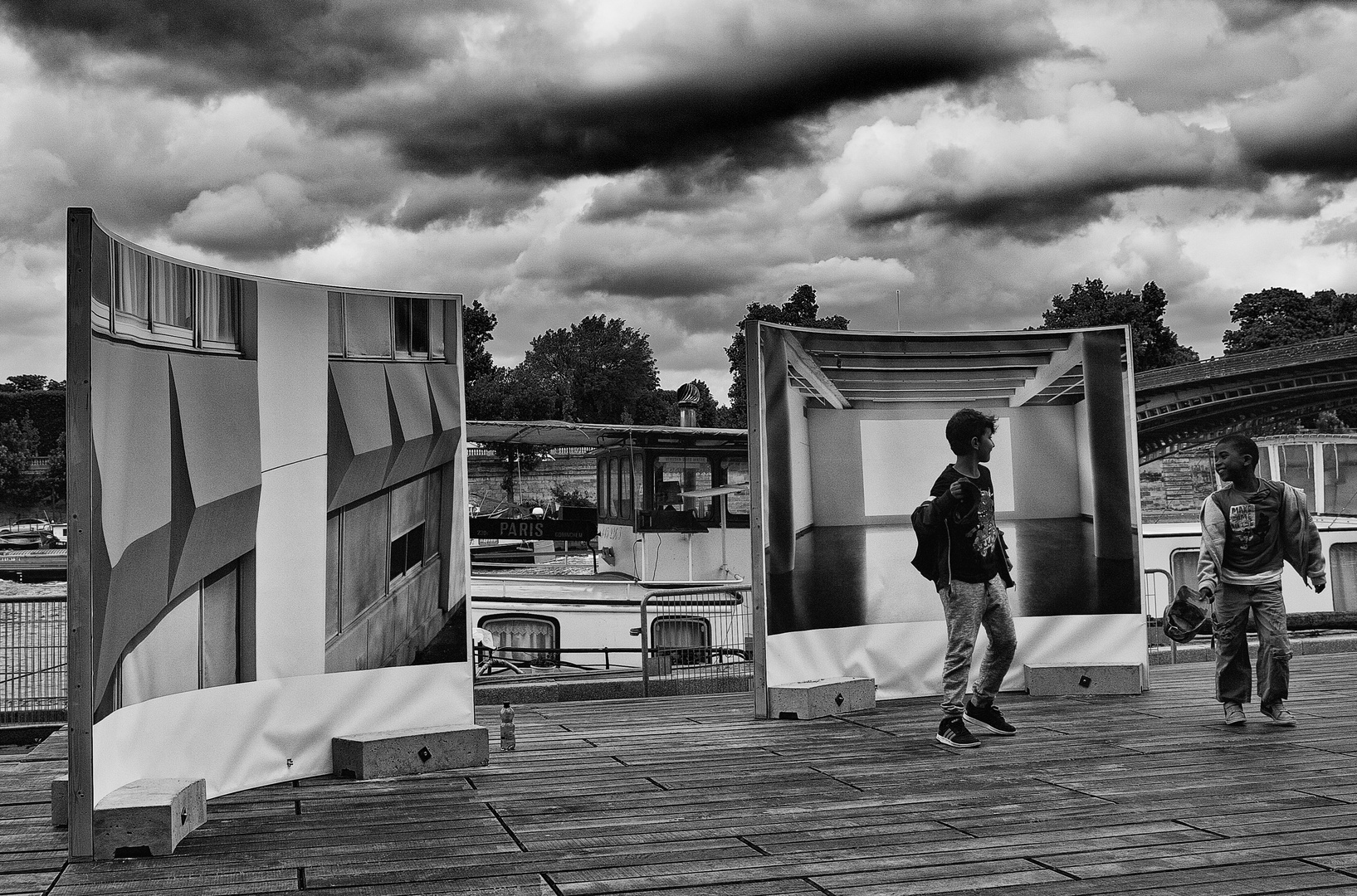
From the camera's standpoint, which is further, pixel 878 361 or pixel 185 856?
pixel 878 361

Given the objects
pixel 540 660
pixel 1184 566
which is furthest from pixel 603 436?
pixel 1184 566

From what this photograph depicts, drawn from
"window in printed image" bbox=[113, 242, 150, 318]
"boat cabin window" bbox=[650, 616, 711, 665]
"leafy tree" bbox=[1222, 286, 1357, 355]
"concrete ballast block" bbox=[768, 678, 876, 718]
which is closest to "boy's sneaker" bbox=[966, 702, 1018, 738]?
"concrete ballast block" bbox=[768, 678, 876, 718]

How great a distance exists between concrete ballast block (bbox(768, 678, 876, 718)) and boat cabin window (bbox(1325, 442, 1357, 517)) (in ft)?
58.3

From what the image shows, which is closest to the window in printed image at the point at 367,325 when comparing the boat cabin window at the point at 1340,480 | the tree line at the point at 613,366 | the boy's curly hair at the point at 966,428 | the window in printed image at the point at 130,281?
the window in printed image at the point at 130,281

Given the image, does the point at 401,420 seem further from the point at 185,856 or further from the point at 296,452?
the point at 185,856

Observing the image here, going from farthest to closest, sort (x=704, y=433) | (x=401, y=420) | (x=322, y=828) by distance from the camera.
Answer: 1. (x=704, y=433)
2. (x=401, y=420)
3. (x=322, y=828)

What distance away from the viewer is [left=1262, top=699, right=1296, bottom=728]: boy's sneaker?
732 cm

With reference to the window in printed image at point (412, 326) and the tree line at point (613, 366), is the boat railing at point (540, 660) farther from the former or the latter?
the tree line at point (613, 366)

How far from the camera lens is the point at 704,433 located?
17656mm

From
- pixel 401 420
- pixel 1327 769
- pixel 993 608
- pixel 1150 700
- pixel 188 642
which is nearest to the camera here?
pixel 188 642

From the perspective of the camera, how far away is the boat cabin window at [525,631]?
1577 cm

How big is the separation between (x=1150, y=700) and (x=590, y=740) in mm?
4320

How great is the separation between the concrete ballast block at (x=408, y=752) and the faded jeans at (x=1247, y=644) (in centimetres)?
465

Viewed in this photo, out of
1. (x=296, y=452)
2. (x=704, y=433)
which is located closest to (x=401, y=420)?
(x=296, y=452)
